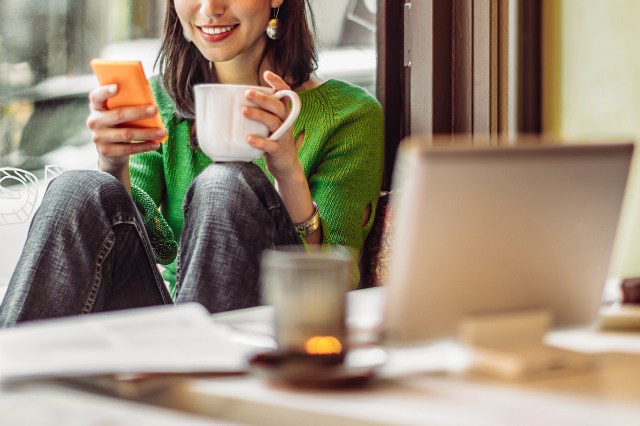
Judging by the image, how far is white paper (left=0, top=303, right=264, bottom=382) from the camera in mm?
687

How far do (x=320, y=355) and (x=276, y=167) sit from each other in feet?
2.81

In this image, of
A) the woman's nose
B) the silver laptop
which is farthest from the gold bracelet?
the silver laptop

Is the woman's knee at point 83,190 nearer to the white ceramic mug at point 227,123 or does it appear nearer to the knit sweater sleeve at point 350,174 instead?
the white ceramic mug at point 227,123

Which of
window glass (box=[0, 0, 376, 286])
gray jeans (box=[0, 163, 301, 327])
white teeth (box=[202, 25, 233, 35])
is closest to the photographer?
gray jeans (box=[0, 163, 301, 327])

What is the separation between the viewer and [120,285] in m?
1.41

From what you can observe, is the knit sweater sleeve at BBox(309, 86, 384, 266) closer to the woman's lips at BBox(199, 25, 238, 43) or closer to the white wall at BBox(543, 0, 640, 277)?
the woman's lips at BBox(199, 25, 238, 43)

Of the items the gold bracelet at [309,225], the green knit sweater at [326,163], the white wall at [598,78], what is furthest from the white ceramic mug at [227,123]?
the white wall at [598,78]

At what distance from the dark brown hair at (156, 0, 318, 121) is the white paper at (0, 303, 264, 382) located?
3.69ft

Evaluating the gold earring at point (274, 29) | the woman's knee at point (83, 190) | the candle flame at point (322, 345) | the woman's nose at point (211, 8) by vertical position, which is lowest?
the woman's knee at point (83, 190)

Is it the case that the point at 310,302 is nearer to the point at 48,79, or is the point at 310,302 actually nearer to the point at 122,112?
the point at 122,112

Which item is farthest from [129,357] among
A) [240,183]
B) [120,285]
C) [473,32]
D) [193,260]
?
[473,32]

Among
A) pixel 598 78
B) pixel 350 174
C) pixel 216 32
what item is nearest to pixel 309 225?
pixel 350 174

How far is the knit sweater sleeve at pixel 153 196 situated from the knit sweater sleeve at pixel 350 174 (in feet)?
0.91

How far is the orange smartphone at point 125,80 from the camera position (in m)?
1.39
